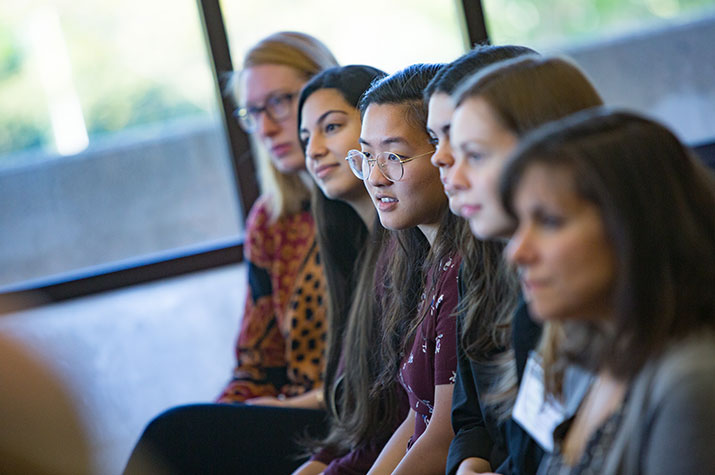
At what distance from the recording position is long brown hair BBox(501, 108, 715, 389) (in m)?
0.90

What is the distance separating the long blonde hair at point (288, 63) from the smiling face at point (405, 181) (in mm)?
924

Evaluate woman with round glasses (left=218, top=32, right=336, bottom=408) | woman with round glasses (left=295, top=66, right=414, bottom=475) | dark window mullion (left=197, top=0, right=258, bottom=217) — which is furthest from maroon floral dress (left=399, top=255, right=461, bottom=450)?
dark window mullion (left=197, top=0, right=258, bottom=217)

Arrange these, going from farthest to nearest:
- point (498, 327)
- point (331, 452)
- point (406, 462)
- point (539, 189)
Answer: point (331, 452), point (406, 462), point (498, 327), point (539, 189)

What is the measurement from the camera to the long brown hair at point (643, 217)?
90cm

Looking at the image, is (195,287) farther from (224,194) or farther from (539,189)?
(539,189)

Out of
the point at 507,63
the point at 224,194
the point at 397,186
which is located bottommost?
the point at 224,194

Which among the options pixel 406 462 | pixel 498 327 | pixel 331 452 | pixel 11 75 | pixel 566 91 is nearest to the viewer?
pixel 566 91

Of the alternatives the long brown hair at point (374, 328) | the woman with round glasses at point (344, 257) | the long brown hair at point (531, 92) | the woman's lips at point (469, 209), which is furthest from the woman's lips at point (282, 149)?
the woman's lips at point (469, 209)

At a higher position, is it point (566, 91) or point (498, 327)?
point (566, 91)

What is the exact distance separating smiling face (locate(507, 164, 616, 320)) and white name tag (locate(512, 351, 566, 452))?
0.69 feet

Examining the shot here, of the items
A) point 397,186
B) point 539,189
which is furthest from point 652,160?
point 397,186

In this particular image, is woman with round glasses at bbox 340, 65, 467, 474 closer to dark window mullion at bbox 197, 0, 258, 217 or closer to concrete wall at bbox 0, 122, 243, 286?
dark window mullion at bbox 197, 0, 258, 217

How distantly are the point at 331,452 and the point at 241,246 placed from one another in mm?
1559

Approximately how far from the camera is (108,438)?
3338 millimetres
